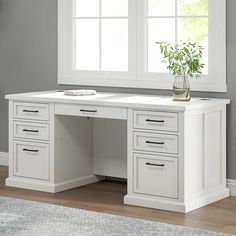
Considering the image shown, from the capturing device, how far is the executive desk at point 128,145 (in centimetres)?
500

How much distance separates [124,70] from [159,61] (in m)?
0.34

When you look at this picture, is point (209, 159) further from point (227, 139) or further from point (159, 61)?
point (159, 61)

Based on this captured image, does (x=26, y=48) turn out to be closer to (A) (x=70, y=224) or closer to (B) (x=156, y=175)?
(B) (x=156, y=175)

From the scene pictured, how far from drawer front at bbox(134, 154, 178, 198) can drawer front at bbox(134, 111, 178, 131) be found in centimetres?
21

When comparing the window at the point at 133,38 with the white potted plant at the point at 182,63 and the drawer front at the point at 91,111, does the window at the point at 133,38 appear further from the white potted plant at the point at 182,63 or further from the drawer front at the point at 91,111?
the drawer front at the point at 91,111

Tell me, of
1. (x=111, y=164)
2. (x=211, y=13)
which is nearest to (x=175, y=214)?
(x=111, y=164)

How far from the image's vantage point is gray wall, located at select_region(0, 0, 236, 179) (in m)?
6.37

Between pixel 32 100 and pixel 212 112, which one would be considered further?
pixel 32 100

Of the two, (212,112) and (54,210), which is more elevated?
(212,112)

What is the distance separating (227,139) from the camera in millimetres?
5469

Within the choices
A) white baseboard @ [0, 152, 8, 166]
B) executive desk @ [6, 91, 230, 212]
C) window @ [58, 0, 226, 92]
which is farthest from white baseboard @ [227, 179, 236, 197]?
white baseboard @ [0, 152, 8, 166]

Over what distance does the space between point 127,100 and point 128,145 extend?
0.35 metres

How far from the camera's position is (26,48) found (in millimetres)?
6543

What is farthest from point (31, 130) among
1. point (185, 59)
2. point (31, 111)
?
point (185, 59)
